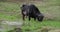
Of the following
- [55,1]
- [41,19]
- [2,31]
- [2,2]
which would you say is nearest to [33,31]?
[2,31]

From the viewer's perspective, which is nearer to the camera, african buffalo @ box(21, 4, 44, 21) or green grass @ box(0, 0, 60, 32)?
green grass @ box(0, 0, 60, 32)

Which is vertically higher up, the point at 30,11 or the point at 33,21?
the point at 30,11

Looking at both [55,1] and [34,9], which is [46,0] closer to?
[55,1]

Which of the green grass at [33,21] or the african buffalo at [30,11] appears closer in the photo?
the green grass at [33,21]

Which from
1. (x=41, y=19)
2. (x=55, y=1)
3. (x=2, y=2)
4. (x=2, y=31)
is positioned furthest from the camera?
(x=55, y=1)

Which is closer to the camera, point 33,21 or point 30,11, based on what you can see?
point 33,21

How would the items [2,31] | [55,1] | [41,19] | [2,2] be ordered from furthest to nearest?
[55,1] → [2,2] → [41,19] → [2,31]

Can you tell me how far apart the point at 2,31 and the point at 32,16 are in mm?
6592

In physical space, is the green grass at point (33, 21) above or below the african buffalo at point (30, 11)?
below

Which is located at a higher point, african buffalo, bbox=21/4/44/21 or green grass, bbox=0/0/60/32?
african buffalo, bbox=21/4/44/21

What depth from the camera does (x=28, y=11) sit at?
21672 millimetres

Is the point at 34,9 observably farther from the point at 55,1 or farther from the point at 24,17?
the point at 55,1

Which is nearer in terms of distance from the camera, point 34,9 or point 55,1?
point 34,9

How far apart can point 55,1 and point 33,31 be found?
79.4ft
